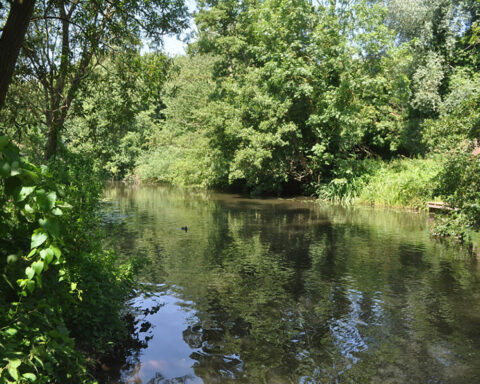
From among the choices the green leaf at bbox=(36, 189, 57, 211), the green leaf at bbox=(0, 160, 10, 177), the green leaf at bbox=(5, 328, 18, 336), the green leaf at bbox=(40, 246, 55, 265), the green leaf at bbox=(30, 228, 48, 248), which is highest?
the green leaf at bbox=(0, 160, 10, 177)

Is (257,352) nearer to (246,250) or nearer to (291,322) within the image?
(291,322)

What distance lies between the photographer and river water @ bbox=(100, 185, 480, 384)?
5.20m

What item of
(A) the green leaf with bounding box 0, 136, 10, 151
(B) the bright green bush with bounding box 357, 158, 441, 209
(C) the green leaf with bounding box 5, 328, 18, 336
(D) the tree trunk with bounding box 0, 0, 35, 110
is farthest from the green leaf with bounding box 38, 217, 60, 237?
(B) the bright green bush with bounding box 357, 158, 441, 209

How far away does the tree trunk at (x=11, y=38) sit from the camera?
3412 mm

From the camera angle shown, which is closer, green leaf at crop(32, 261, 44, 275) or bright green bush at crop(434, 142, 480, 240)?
green leaf at crop(32, 261, 44, 275)

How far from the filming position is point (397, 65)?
24.7 m

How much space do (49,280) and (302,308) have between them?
4711 millimetres

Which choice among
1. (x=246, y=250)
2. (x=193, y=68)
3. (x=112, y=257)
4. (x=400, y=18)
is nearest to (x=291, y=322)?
(x=112, y=257)

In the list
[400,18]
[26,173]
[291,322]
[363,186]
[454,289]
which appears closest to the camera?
[26,173]

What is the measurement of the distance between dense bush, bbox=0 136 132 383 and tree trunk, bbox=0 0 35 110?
0.88 m

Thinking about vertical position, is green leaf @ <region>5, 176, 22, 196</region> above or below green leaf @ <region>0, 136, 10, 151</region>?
below

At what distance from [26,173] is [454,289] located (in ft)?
27.7

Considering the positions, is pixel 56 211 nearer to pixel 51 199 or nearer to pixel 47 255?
pixel 51 199

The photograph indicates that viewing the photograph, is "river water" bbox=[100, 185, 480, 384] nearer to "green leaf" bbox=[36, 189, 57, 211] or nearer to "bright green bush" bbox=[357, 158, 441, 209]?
"green leaf" bbox=[36, 189, 57, 211]
